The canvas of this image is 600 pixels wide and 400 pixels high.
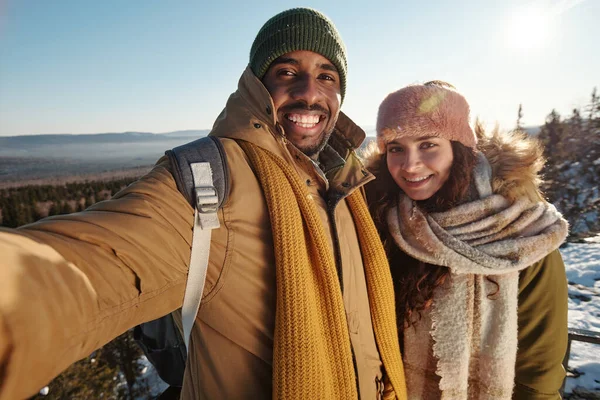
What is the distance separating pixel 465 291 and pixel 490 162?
2.47 feet

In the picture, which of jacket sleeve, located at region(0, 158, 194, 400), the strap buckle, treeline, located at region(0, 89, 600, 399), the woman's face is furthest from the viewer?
treeline, located at region(0, 89, 600, 399)

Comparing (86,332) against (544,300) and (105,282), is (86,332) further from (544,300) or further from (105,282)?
(544,300)

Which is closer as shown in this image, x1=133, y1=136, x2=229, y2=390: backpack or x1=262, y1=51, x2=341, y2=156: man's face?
x1=133, y1=136, x2=229, y2=390: backpack

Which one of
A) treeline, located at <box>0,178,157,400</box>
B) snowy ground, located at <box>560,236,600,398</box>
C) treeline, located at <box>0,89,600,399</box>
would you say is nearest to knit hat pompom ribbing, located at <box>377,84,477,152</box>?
treeline, located at <box>0,89,600,399</box>

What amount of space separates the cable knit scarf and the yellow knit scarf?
0.76 m

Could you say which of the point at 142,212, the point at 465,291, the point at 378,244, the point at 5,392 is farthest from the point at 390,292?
the point at 5,392

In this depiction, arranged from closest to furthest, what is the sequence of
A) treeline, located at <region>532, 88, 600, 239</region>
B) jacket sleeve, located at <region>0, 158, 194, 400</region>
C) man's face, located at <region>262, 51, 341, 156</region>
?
jacket sleeve, located at <region>0, 158, 194, 400</region>, man's face, located at <region>262, 51, 341, 156</region>, treeline, located at <region>532, 88, 600, 239</region>

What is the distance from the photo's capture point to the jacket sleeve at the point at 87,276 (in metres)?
0.59

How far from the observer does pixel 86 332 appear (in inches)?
29.2

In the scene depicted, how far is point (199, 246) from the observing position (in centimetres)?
100

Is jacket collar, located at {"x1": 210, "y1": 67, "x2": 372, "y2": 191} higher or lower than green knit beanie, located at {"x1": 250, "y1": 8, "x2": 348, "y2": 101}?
lower

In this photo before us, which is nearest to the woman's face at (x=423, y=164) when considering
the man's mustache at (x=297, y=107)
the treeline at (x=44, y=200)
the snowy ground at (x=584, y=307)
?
the man's mustache at (x=297, y=107)

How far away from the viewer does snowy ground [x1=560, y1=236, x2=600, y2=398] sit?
11.8 ft

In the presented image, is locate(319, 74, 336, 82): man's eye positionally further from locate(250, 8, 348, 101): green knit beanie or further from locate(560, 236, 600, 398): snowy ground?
locate(560, 236, 600, 398): snowy ground
